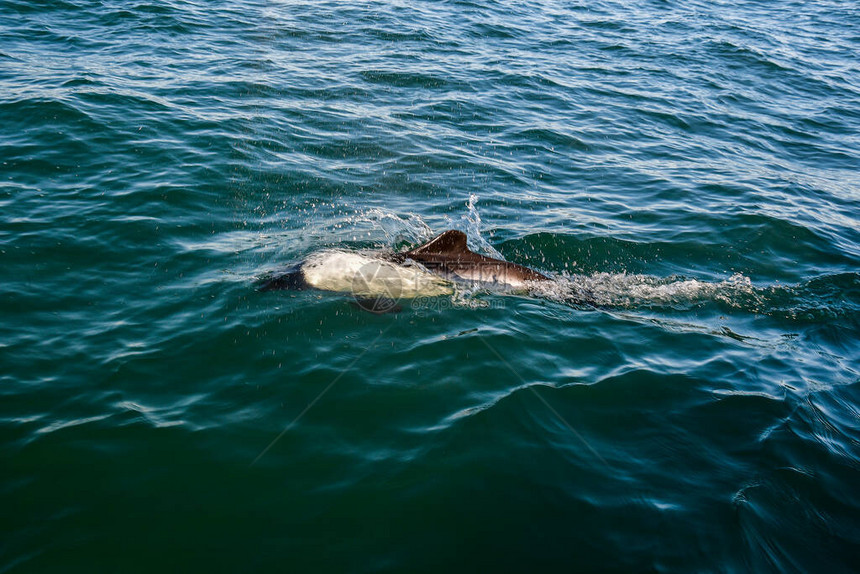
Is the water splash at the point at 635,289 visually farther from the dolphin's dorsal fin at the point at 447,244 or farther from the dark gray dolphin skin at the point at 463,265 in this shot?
the dolphin's dorsal fin at the point at 447,244

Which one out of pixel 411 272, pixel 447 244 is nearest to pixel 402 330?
pixel 411 272

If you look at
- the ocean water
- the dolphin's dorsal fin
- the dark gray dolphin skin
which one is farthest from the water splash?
the dolphin's dorsal fin

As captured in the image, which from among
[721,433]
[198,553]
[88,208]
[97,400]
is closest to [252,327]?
[97,400]

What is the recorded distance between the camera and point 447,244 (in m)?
7.94

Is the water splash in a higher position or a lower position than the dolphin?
lower

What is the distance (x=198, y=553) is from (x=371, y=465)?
4.86ft

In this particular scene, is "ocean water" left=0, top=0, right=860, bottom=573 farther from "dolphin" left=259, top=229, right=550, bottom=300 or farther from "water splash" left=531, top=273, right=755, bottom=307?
"dolphin" left=259, top=229, right=550, bottom=300

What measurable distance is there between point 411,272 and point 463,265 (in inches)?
26.8

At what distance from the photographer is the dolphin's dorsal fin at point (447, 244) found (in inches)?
310

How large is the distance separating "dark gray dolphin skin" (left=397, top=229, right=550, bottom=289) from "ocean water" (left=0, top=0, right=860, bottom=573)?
0.34 m

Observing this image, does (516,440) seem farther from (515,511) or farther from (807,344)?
(807,344)

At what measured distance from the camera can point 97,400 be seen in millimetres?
5715

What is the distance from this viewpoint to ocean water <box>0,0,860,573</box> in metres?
4.79

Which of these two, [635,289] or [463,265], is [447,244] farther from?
[635,289]
